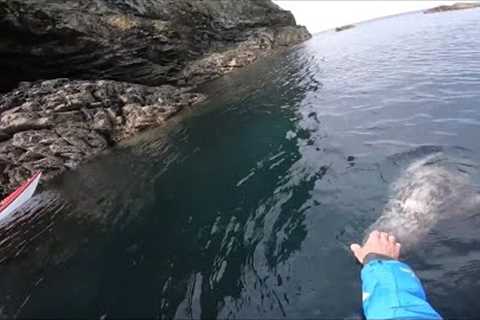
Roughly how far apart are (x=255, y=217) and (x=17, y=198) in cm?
1470

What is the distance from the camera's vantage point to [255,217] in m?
11.7

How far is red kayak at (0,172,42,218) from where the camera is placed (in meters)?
18.5

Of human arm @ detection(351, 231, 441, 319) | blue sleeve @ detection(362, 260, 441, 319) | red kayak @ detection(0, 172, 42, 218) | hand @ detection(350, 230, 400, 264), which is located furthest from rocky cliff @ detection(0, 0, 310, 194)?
blue sleeve @ detection(362, 260, 441, 319)

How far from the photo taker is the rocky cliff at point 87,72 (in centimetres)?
2770

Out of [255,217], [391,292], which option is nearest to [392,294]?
[391,292]

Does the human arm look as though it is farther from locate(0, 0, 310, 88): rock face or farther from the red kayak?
locate(0, 0, 310, 88): rock face

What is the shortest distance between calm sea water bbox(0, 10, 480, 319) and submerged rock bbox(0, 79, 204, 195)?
3813mm

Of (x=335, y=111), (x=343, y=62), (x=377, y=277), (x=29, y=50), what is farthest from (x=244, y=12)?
(x=377, y=277)

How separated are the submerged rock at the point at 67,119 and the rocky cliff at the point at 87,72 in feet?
0.25

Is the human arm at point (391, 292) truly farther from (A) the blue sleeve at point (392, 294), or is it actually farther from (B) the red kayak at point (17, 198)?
(B) the red kayak at point (17, 198)

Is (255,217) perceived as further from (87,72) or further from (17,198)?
(87,72)

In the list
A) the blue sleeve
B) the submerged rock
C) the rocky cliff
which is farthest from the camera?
the rocky cliff

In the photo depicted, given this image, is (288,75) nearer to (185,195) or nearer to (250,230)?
(185,195)

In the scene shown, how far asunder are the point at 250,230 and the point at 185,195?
4825mm
